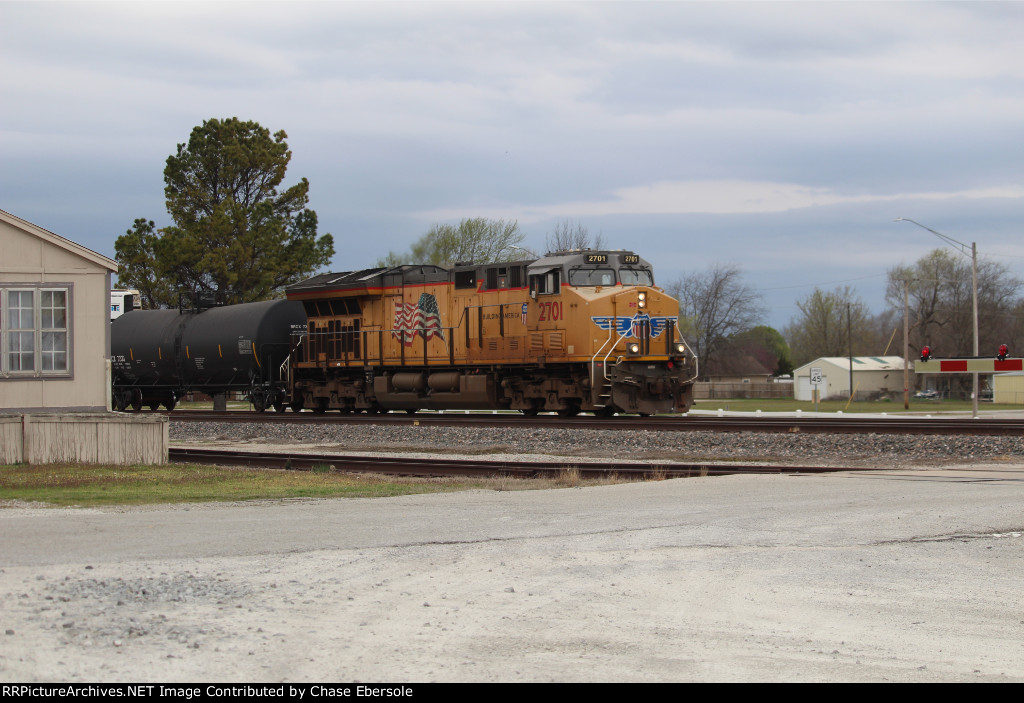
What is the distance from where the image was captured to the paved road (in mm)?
5281

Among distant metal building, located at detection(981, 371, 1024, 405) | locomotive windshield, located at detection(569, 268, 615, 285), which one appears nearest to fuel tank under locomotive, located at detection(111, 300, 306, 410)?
locomotive windshield, located at detection(569, 268, 615, 285)

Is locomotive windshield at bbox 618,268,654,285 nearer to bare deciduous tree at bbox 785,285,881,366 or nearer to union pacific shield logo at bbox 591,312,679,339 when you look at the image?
union pacific shield logo at bbox 591,312,679,339

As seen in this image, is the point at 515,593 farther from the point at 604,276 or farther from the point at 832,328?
the point at 832,328

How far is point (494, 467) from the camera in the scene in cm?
1589

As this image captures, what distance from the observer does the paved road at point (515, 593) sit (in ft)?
17.3

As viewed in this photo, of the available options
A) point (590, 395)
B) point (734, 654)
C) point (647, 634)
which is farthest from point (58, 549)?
point (590, 395)

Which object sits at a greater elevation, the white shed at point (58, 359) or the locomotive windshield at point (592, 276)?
the locomotive windshield at point (592, 276)

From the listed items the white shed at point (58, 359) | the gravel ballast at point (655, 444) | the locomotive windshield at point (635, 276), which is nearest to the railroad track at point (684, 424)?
Answer: the gravel ballast at point (655, 444)

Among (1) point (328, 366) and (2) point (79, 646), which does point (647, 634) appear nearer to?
(2) point (79, 646)

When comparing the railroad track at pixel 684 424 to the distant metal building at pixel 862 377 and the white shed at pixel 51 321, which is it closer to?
the white shed at pixel 51 321

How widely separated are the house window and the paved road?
25.9 feet

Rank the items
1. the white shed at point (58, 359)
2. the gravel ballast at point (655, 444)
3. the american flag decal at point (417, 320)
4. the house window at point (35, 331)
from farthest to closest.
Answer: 1. the american flag decal at point (417, 320)
2. the house window at point (35, 331)
3. the gravel ballast at point (655, 444)
4. the white shed at point (58, 359)

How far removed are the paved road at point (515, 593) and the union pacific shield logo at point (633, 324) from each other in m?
13.6

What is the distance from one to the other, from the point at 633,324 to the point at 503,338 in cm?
340
